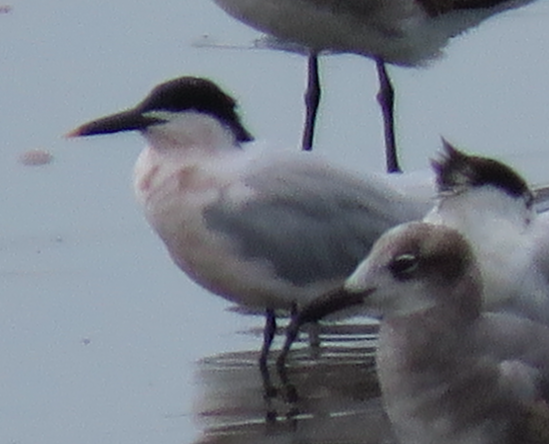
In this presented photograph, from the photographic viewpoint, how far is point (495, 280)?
703 cm

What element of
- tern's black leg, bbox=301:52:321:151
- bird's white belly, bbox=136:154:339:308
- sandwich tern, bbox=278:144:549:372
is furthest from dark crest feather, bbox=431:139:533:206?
tern's black leg, bbox=301:52:321:151

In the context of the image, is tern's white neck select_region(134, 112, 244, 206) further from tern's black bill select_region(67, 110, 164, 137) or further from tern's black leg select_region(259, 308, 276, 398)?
tern's black leg select_region(259, 308, 276, 398)

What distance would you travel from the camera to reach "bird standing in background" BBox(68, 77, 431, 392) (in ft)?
24.0

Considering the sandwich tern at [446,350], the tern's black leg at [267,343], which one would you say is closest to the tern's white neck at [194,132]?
the tern's black leg at [267,343]

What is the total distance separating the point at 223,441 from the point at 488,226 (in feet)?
3.42

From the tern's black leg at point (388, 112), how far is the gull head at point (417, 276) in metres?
2.80

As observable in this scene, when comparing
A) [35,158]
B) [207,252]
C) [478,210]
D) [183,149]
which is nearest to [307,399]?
[207,252]

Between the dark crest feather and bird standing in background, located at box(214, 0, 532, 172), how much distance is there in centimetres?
196

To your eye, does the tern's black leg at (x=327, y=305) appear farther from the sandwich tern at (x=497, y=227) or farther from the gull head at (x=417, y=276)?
the sandwich tern at (x=497, y=227)

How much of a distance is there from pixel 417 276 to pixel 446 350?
21 centimetres

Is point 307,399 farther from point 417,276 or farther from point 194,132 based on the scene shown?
point 417,276

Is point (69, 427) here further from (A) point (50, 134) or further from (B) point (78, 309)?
(A) point (50, 134)

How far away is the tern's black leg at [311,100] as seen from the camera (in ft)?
30.6

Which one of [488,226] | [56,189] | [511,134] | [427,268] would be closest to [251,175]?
[488,226]
